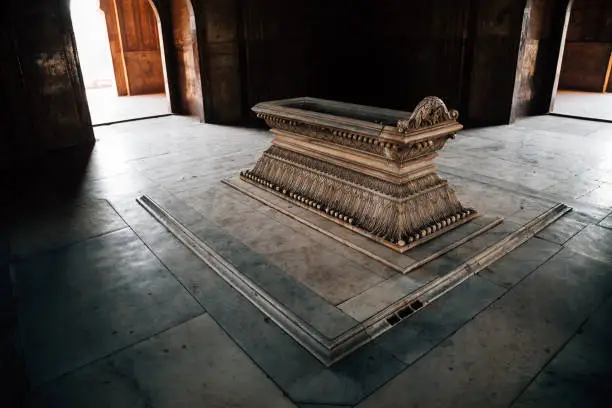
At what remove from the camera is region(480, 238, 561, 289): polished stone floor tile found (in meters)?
2.58

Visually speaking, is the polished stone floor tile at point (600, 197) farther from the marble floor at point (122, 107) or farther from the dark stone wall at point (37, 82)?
the marble floor at point (122, 107)

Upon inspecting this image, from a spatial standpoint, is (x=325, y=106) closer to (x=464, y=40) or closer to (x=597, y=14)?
(x=464, y=40)

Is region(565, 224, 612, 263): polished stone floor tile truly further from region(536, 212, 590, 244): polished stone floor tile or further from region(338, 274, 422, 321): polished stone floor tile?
region(338, 274, 422, 321): polished stone floor tile

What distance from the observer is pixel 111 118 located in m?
7.81

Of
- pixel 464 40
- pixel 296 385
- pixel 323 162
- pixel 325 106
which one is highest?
pixel 464 40

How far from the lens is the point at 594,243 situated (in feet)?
9.80

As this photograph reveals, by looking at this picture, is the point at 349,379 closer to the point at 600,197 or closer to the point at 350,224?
the point at 350,224

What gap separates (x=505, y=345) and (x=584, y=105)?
27.7 feet

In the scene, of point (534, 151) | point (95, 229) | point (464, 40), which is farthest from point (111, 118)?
point (534, 151)

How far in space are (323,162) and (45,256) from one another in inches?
86.1

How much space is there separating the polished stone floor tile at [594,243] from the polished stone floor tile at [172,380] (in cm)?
236

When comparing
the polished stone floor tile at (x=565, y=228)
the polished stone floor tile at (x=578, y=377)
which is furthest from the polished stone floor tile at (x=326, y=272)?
the polished stone floor tile at (x=565, y=228)

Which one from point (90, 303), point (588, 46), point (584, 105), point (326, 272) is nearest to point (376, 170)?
point (326, 272)

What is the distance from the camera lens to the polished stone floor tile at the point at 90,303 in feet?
6.73
